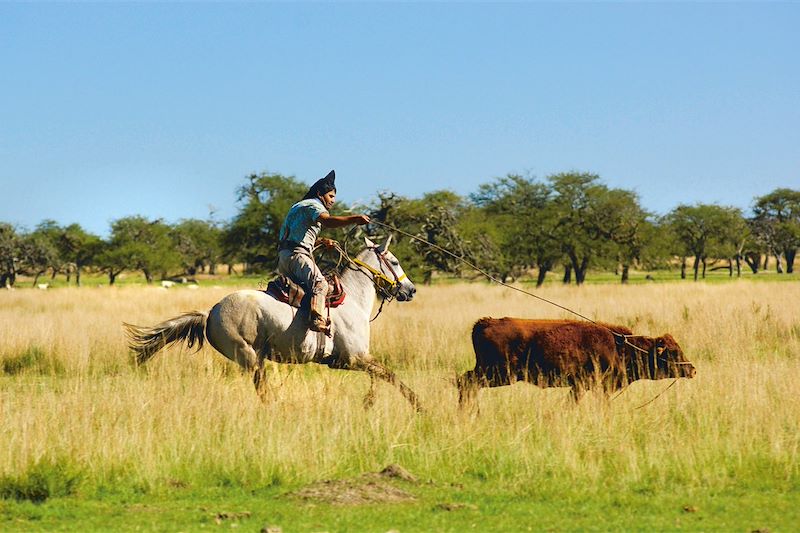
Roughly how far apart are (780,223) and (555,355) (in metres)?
92.1

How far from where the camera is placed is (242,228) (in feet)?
174

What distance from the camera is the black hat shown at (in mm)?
11227

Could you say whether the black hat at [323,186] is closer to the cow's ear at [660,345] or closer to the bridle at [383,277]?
the bridle at [383,277]

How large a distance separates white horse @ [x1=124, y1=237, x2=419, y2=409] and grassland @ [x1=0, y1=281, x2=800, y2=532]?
39 cm

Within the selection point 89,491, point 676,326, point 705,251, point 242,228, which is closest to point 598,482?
point 89,491

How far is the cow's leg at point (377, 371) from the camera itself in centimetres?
1037

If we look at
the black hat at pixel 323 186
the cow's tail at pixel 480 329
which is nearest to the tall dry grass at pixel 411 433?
the cow's tail at pixel 480 329

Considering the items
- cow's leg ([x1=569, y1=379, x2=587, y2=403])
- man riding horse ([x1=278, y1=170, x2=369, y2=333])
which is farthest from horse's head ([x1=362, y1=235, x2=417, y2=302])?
cow's leg ([x1=569, y1=379, x2=587, y2=403])

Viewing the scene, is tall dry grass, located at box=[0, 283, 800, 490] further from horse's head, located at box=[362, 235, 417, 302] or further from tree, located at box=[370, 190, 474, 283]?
tree, located at box=[370, 190, 474, 283]

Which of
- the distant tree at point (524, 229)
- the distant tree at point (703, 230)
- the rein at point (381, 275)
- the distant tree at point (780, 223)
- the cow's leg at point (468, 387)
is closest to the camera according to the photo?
Answer: the cow's leg at point (468, 387)

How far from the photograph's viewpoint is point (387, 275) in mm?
11961

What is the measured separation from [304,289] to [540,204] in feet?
171

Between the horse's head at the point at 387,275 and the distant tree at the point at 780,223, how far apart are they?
3041 inches

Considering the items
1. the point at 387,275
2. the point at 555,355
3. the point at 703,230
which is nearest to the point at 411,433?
the point at 555,355
